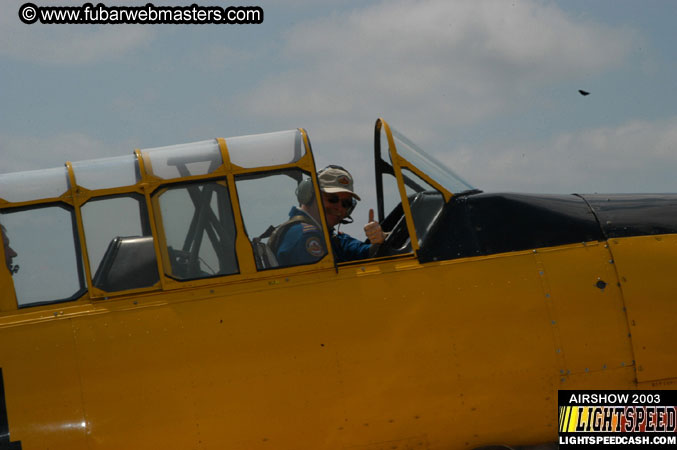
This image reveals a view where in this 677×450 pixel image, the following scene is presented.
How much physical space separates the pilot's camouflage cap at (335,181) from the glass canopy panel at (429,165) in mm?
649

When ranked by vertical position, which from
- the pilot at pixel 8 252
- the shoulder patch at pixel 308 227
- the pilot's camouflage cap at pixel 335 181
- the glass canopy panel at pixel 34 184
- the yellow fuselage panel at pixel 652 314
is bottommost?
the yellow fuselage panel at pixel 652 314

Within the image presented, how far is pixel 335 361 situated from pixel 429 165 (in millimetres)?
1829

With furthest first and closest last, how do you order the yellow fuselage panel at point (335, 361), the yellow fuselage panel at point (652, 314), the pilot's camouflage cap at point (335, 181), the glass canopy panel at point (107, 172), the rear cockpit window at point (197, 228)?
the pilot's camouflage cap at point (335, 181) < the glass canopy panel at point (107, 172) < the rear cockpit window at point (197, 228) < the yellow fuselage panel at point (652, 314) < the yellow fuselage panel at point (335, 361)

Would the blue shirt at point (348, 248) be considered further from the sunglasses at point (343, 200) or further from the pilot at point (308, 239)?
the sunglasses at point (343, 200)

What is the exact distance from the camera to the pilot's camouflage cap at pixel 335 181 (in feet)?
18.6

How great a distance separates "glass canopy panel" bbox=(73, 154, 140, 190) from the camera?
15.9 feet

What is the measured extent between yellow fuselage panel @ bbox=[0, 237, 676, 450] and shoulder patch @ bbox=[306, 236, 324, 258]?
192 millimetres

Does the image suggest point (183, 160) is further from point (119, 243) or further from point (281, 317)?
point (281, 317)

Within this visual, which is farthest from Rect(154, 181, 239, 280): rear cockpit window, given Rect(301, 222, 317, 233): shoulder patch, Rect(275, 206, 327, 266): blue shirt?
Rect(301, 222, 317, 233): shoulder patch

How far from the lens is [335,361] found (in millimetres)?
4496

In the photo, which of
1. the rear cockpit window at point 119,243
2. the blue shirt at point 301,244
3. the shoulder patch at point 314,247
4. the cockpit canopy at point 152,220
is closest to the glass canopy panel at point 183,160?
the cockpit canopy at point 152,220

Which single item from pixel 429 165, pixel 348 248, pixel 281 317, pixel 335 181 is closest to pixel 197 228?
pixel 281 317

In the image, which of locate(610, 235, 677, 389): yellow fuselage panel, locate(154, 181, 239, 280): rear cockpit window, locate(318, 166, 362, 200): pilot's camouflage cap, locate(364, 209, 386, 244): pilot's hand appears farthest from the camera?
locate(318, 166, 362, 200): pilot's camouflage cap

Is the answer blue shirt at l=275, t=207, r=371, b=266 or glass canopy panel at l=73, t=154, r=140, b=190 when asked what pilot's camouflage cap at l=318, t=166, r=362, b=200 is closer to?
blue shirt at l=275, t=207, r=371, b=266
